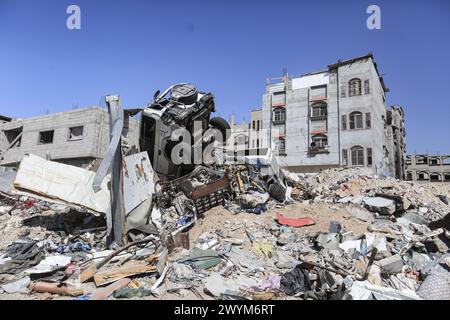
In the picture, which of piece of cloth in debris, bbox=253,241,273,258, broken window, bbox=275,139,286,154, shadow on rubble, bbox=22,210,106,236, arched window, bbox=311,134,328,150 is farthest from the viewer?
broken window, bbox=275,139,286,154

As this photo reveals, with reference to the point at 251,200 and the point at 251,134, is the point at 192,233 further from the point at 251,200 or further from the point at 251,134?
the point at 251,134

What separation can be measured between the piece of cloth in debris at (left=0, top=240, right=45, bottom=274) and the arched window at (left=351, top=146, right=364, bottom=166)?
25.7 meters

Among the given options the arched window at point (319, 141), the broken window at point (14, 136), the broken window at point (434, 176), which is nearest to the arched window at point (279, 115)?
the arched window at point (319, 141)

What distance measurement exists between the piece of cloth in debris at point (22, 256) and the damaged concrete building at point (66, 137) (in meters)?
12.6

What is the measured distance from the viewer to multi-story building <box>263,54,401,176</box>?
26391mm

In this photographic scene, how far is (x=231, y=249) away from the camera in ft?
18.3

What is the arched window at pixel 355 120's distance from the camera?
26484 mm

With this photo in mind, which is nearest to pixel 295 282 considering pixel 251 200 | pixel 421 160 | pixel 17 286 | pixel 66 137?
pixel 251 200

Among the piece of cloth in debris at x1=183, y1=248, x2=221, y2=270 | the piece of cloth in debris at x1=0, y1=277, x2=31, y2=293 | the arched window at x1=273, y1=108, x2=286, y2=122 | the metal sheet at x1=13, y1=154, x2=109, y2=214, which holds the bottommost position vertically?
the piece of cloth in debris at x1=0, y1=277, x2=31, y2=293

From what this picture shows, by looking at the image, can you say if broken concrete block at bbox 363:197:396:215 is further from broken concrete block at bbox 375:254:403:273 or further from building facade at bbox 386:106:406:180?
building facade at bbox 386:106:406:180

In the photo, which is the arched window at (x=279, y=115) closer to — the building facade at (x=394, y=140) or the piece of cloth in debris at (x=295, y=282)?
the building facade at (x=394, y=140)

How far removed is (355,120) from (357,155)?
3.29 m

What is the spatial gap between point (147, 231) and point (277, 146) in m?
25.1

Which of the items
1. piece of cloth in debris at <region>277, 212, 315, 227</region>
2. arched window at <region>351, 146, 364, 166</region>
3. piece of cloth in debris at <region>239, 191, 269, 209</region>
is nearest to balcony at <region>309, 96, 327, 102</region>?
arched window at <region>351, 146, 364, 166</region>
